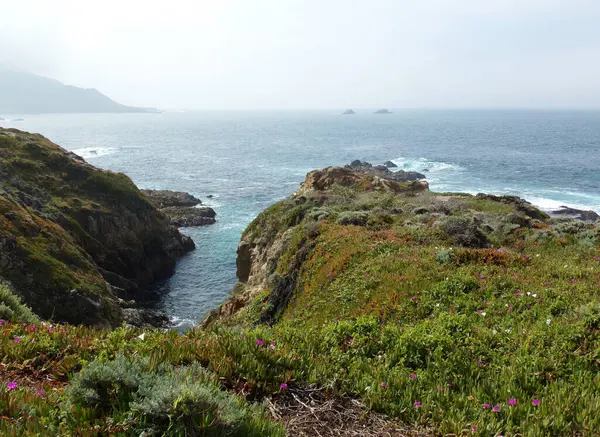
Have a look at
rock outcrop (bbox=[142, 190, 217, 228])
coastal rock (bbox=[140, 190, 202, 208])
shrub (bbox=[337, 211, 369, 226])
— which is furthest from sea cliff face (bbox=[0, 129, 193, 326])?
shrub (bbox=[337, 211, 369, 226])

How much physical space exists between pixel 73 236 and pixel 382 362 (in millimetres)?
44439

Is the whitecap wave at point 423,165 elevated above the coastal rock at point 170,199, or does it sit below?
above

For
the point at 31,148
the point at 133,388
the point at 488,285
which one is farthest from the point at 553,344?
the point at 31,148

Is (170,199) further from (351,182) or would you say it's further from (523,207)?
(523,207)

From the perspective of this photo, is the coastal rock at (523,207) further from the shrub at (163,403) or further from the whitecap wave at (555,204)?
the shrub at (163,403)

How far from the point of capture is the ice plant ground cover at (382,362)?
4.55 metres

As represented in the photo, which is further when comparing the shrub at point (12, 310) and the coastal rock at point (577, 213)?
the coastal rock at point (577, 213)

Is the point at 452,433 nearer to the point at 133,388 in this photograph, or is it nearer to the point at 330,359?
the point at 330,359

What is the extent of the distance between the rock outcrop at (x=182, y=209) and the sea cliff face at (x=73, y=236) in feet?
26.4

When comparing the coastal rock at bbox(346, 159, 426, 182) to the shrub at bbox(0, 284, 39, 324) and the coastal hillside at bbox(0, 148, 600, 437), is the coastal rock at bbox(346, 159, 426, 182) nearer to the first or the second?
the coastal hillside at bbox(0, 148, 600, 437)

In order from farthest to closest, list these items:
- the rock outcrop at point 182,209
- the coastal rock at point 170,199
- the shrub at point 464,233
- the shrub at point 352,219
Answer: the coastal rock at point 170,199 < the rock outcrop at point 182,209 < the shrub at point 352,219 < the shrub at point 464,233

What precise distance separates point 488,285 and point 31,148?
62.9 metres

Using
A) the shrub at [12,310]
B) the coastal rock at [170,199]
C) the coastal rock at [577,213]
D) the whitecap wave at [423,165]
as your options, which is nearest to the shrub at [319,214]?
the shrub at [12,310]

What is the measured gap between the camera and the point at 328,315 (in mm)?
13039
